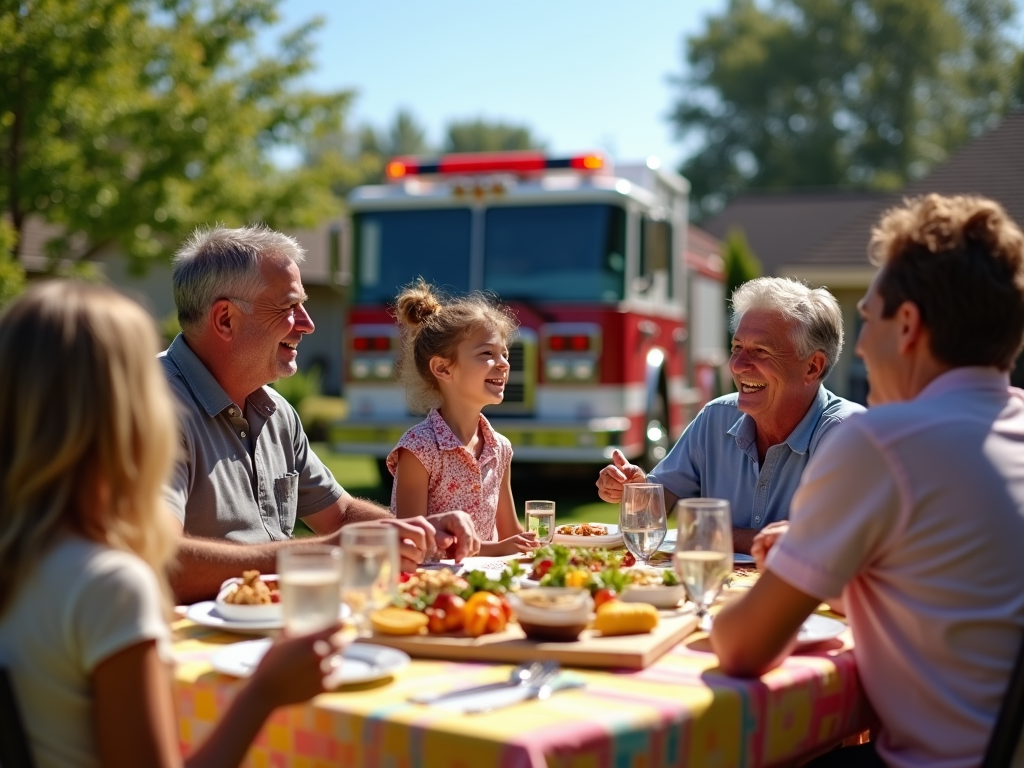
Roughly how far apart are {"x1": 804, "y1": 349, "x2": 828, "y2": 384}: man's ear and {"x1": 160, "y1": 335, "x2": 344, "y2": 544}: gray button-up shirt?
1812 mm

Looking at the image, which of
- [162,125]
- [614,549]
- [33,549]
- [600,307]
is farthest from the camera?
[162,125]

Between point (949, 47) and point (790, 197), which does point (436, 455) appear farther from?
point (949, 47)

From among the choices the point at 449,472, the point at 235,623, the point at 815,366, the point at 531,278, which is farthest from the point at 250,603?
the point at 531,278

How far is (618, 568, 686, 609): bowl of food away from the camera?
254cm

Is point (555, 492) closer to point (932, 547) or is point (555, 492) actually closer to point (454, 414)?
point (454, 414)

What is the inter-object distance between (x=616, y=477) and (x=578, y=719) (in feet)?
6.46

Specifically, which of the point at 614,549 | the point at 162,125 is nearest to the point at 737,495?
the point at 614,549

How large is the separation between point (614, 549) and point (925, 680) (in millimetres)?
1436

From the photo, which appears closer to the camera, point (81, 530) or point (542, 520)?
point (81, 530)

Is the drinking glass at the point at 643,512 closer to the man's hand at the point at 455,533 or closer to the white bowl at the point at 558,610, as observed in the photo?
the man's hand at the point at 455,533

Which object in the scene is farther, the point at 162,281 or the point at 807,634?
the point at 162,281

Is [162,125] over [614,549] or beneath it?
over

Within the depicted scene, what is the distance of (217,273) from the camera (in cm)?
358

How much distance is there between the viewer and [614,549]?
137 inches
